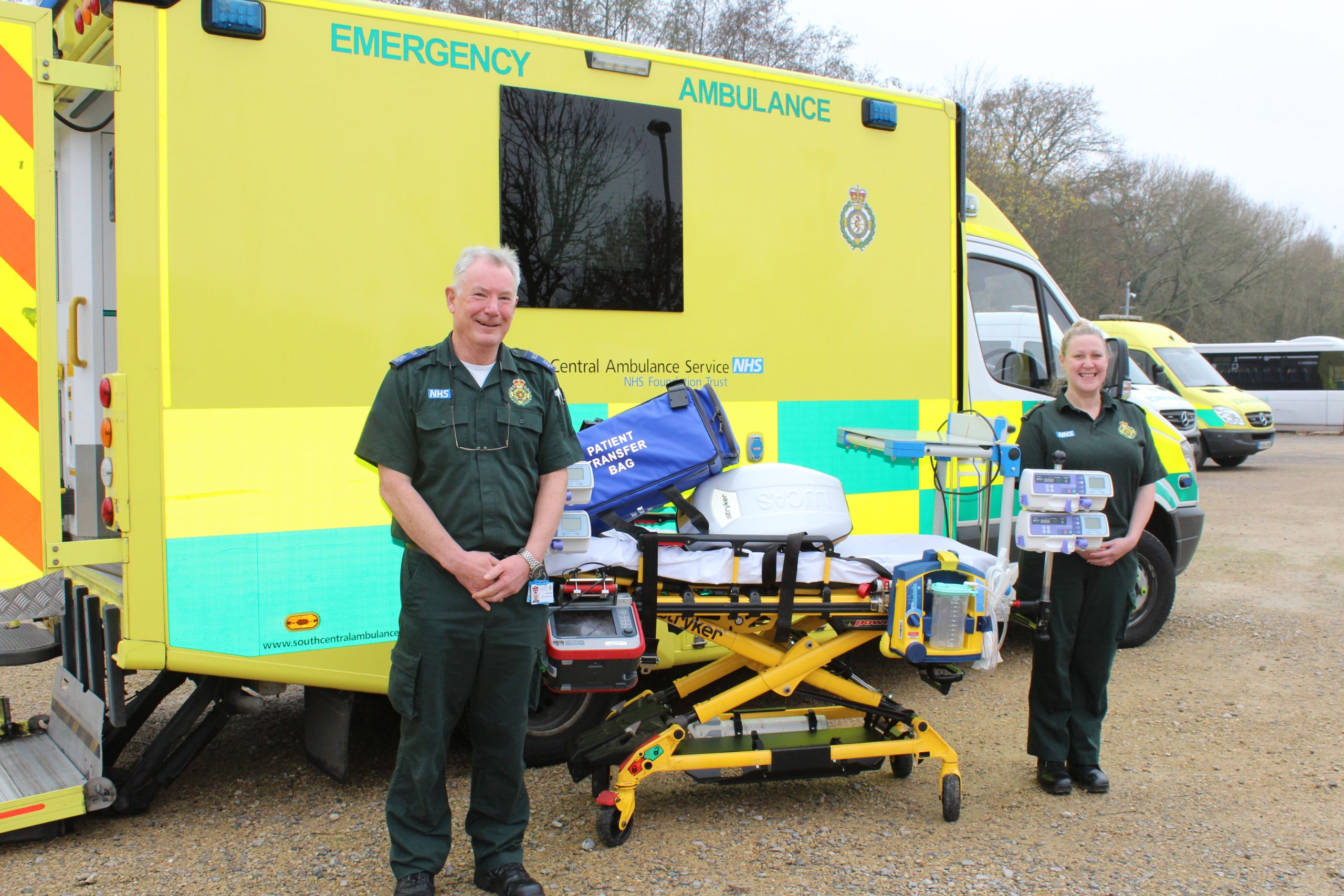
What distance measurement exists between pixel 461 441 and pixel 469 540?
0.87 feet

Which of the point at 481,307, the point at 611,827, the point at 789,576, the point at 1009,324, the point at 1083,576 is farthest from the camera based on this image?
the point at 1009,324

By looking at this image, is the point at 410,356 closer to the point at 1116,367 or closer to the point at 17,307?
the point at 17,307

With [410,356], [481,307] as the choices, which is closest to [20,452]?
[410,356]

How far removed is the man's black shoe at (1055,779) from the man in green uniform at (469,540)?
1988mm

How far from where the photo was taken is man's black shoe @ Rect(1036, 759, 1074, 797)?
12.5ft

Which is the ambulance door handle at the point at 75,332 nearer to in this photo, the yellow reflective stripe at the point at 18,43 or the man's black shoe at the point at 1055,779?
the yellow reflective stripe at the point at 18,43

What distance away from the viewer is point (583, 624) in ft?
→ 10.5

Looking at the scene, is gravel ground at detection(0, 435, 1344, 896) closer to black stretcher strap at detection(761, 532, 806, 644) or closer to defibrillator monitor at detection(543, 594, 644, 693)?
defibrillator monitor at detection(543, 594, 644, 693)

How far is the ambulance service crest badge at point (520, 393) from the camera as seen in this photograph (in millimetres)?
2879

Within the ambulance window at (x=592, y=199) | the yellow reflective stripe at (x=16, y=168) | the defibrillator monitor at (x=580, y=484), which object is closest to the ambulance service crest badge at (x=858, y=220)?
the ambulance window at (x=592, y=199)

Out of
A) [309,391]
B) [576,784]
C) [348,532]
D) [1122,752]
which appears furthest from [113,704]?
[1122,752]

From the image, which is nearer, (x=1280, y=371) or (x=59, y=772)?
(x=59, y=772)

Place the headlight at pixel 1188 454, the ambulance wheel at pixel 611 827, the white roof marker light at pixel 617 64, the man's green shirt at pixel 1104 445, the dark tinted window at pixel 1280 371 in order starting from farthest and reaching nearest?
the dark tinted window at pixel 1280 371, the headlight at pixel 1188 454, the white roof marker light at pixel 617 64, the man's green shirt at pixel 1104 445, the ambulance wheel at pixel 611 827

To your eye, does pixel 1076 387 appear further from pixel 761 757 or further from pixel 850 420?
pixel 761 757
